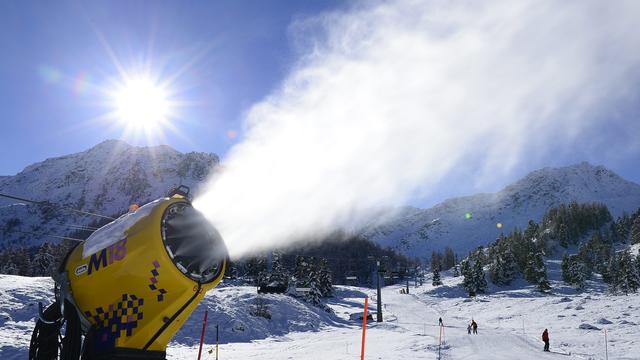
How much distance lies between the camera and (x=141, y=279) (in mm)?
5629

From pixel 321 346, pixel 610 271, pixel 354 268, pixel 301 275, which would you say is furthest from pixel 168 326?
pixel 354 268

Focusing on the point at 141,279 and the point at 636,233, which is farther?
the point at 636,233

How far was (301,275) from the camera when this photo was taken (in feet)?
302

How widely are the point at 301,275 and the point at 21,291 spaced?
62839 millimetres

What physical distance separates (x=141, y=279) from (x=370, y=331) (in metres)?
44.7

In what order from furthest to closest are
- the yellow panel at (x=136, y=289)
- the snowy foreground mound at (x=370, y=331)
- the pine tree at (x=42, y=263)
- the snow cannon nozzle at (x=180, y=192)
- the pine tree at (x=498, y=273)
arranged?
1. the pine tree at (x=498, y=273)
2. the pine tree at (x=42, y=263)
3. the snowy foreground mound at (x=370, y=331)
4. the snow cannon nozzle at (x=180, y=192)
5. the yellow panel at (x=136, y=289)

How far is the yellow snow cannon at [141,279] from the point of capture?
563 centimetres

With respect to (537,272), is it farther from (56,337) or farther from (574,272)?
(56,337)

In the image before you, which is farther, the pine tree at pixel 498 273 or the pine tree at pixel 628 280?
the pine tree at pixel 498 273

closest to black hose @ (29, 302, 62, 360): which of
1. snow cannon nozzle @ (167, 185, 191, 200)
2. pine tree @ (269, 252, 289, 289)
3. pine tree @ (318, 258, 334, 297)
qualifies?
snow cannon nozzle @ (167, 185, 191, 200)

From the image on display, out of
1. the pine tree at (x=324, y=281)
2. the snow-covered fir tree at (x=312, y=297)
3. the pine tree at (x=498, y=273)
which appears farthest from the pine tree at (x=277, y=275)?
the pine tree at (x=498, y=273)

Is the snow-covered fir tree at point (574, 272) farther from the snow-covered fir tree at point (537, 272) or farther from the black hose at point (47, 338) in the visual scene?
the black hose at point (47, 338)

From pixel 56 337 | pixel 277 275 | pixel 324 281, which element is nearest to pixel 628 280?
Result: pixel 324 281

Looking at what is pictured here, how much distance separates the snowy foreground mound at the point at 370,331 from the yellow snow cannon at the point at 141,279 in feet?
62.7
